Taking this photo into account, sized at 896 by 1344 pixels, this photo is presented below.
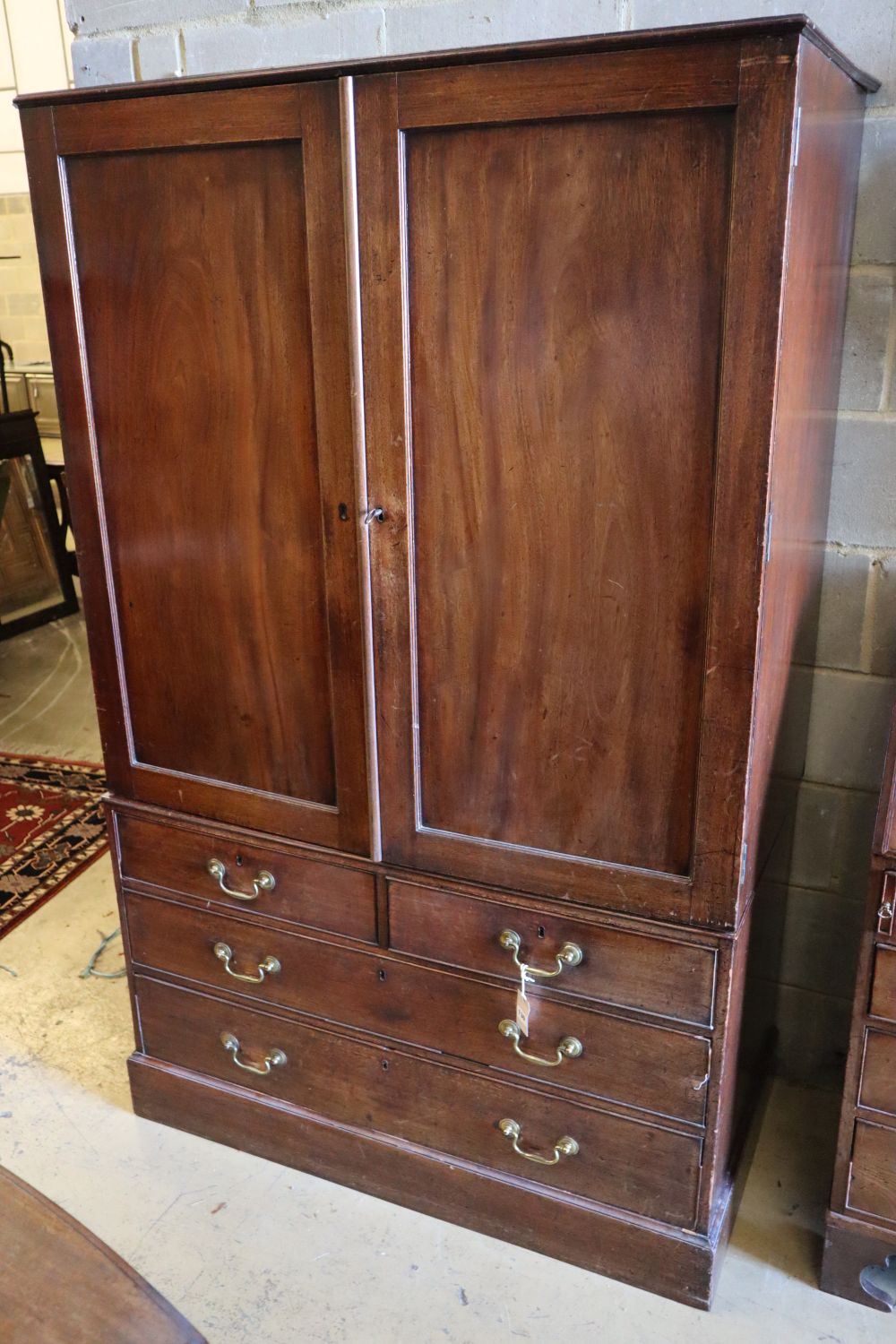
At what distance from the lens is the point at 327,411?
146 centimetres

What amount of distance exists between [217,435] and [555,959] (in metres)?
0.88

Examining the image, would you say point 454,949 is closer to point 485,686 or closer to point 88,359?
point 485,686

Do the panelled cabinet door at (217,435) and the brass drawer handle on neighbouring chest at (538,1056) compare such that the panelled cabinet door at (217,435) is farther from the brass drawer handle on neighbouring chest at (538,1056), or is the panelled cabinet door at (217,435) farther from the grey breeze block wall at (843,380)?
the grey breeze block wall at (843,380)

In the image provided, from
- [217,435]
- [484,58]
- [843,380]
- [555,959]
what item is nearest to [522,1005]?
[555,959]

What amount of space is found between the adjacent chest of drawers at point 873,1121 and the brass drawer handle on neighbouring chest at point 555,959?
1.23 ft

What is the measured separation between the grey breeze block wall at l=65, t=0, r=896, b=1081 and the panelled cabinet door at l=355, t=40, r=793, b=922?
0.35 metres

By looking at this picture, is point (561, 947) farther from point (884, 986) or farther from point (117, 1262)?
point (117, 1262)

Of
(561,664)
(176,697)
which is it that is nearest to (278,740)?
(176,697)

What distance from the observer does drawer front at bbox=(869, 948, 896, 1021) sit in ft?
4.80

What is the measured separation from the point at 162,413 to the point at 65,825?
180cm

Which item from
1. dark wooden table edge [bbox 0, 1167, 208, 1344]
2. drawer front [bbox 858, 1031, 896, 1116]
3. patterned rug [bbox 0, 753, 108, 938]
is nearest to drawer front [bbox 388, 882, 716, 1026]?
drawer front [bbox 858, 1031, 896, 1116]

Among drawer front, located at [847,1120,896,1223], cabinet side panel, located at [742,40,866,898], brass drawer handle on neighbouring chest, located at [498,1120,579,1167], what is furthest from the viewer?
brass drawer handle on neighbouring chest, located at [498,1120,579,1167]

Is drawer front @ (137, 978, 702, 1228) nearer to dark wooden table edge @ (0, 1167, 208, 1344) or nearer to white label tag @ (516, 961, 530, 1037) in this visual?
white label tag @ (516, 961, 530, 1037)

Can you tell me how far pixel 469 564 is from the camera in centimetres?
146
